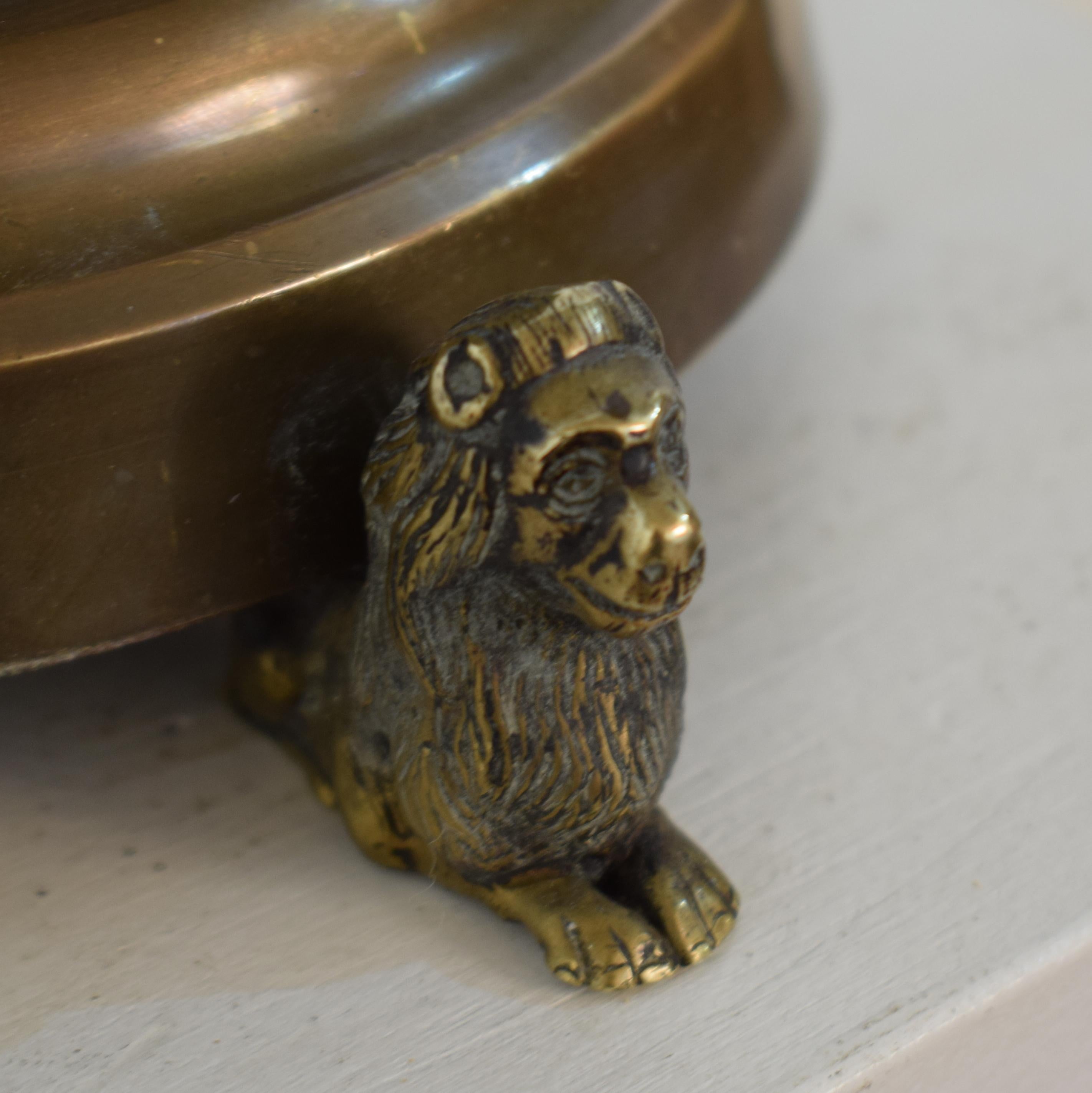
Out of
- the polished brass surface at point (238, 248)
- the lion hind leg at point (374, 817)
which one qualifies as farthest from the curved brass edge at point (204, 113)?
the lion hind leg at point (374, 817)

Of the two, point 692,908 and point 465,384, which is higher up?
point 465,384

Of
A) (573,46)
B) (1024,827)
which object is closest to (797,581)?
(1024,827)

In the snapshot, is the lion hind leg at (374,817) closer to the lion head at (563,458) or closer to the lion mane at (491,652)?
the lion mane at (491,652)

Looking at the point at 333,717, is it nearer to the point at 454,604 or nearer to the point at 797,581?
the point at 454,604

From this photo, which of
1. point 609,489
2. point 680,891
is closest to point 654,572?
point 609,489

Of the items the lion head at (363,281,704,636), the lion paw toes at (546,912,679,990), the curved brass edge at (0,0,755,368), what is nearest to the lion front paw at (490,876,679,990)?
the lion paw toes at (546,912,679,990)

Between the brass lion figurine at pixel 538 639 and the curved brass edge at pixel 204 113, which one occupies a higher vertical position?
the curved brass edge at pixel 204 113

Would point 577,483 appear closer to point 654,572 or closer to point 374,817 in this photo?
point 654,572
